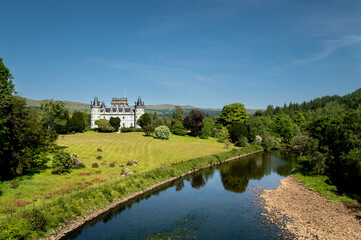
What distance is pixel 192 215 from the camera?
2566 centimetres

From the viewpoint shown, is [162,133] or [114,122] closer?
[162,133]

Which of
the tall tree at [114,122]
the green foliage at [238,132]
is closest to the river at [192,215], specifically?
the green foliage at [238,132]

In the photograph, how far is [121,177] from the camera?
111ft

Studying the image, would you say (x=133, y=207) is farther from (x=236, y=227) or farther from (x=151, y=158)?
(x=151, y=158)

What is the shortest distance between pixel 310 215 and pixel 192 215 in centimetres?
1294

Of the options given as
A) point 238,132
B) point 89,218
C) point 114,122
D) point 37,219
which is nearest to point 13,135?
point 37,219

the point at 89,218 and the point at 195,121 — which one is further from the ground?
the point at 195,121

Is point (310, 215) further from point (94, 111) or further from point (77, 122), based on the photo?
point (94, 111)

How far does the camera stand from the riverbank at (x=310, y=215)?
815 inches

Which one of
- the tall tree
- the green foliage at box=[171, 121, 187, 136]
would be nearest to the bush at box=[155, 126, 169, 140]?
the green foliage at box=[171, 121, 187, 136]

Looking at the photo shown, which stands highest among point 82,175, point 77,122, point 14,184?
point 77,122

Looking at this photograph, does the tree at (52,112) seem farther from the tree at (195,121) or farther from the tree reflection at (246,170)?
the tree at (195,121)

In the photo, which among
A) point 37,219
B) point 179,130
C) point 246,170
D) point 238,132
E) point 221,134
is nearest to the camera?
point 37,219

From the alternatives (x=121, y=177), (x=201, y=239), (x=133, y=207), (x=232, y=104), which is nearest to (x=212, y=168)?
(x=121, y=177)
